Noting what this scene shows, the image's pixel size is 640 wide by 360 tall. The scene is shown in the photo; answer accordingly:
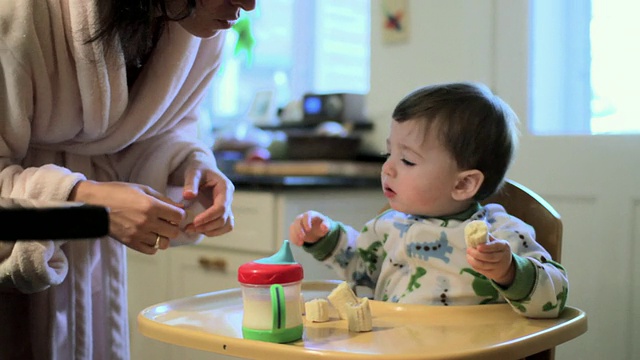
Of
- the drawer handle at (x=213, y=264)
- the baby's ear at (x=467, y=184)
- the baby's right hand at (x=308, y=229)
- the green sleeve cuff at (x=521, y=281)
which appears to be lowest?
the drawer handle at (x=213, y=264)

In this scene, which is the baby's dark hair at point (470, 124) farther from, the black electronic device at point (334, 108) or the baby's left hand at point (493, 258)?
the black electronic device at point (334, 108)

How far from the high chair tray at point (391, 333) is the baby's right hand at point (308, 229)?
0.16 metres

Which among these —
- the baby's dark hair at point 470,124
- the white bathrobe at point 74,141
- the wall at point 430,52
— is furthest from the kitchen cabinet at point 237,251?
the baby's dark hair at point 470,124

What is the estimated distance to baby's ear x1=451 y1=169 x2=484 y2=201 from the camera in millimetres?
1203

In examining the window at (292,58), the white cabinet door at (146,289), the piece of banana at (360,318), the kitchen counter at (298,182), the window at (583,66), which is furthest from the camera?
the window at (292,58)

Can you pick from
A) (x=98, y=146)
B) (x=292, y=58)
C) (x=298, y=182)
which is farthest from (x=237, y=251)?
(x=292, y=58)

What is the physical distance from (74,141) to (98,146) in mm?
41

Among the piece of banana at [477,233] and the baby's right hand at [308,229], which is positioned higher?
the piece of banana at [477,233]

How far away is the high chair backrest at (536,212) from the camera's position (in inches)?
48.8

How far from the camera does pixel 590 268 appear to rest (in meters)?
1.82

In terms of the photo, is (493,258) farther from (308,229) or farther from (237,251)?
(237,251)

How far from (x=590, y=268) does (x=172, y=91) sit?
1.16 meters

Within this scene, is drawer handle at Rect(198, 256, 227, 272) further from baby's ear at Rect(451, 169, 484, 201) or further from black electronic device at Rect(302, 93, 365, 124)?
baby's ear at Rect(451, 169, 484, 201)

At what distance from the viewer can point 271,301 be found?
94 cm
